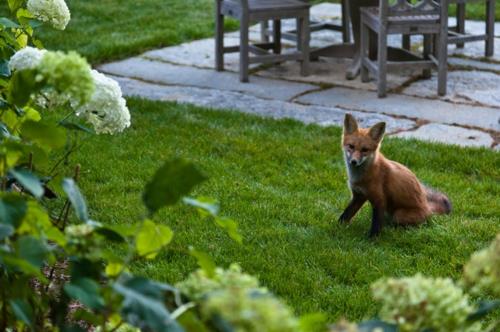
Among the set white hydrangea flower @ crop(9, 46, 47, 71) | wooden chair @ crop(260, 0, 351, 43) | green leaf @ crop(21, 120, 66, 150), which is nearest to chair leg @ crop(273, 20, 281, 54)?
wooden chair @ crop(260, 0, 351, 43)

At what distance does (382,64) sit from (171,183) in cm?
528

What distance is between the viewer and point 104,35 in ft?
28.4

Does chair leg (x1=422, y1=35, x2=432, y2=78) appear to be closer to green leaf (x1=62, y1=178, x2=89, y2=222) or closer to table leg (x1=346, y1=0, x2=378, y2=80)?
table leg (x1=346, y1=0, x2=378, y2=80)

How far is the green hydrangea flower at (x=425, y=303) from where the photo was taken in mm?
1374

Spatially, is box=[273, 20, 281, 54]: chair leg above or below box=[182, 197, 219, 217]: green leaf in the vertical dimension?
below

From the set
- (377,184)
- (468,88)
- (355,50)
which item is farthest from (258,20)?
(377,184)

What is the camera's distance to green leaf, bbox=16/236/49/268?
150 cm

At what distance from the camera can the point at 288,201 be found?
14.9 feet

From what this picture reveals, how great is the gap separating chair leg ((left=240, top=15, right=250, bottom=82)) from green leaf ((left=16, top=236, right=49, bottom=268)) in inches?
222

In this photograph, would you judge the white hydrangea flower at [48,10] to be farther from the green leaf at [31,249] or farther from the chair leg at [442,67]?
the chair leg at [442,67]

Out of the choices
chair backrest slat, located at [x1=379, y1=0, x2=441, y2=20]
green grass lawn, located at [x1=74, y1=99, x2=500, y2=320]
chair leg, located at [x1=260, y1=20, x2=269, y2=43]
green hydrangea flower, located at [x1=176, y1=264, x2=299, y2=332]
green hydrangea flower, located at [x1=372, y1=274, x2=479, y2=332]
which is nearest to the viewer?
green hydrangea flower, located at [x1=176, y1=264, x2=299, y2=332]

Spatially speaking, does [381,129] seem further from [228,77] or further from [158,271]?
[228,77]

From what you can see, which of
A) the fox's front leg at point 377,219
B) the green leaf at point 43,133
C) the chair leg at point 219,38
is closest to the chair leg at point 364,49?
the chair leg at point 219,38

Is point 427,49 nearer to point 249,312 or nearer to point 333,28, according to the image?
point 333,28
